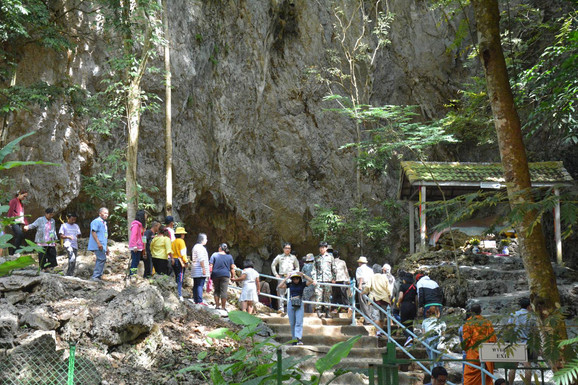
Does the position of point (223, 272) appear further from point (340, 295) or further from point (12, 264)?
point (12, 264)

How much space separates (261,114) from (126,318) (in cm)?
1434

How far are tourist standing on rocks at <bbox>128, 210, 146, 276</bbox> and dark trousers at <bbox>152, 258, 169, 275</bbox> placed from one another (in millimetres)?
334

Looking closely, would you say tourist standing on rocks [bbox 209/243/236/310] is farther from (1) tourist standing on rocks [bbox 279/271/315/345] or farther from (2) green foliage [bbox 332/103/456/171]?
(2) green foliage [bbox 332/103/456/171]

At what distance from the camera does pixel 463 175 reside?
52.6 ft

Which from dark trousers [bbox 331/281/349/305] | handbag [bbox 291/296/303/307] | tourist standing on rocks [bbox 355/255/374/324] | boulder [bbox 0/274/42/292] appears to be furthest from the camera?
dark trousers [bbox 331/281/349/305]

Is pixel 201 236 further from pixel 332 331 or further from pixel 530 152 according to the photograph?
pixel 530 152

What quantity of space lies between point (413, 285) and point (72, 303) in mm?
5613

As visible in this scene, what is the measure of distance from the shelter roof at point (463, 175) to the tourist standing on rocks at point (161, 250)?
8.21 m

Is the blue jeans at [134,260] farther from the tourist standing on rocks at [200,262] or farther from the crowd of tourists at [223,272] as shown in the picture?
the tourist standing on rocks at [200,262]

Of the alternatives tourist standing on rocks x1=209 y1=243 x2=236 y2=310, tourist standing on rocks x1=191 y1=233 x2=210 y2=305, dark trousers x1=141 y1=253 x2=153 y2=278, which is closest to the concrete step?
tourist standing on rocks x1=209 y1=243 x2=236 y2=310

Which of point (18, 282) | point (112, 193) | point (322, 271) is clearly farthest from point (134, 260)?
point (112, 193)

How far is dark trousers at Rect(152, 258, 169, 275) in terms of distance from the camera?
10031 millimetres

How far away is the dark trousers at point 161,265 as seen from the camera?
1003 cm

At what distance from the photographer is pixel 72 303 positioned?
7.99 m
